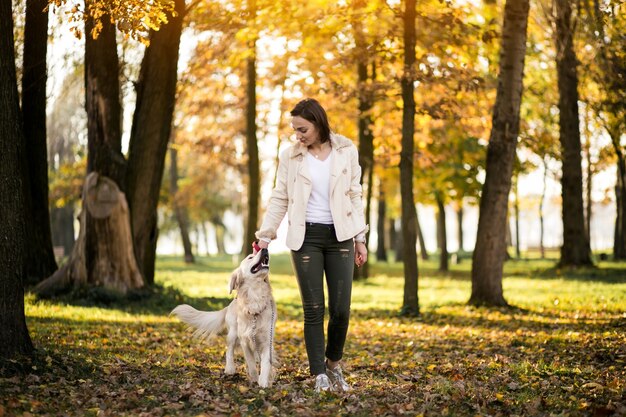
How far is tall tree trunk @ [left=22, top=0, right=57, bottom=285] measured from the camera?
50.1 ft

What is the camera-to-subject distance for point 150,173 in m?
16.0

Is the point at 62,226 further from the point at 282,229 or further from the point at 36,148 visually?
the point at 282,229

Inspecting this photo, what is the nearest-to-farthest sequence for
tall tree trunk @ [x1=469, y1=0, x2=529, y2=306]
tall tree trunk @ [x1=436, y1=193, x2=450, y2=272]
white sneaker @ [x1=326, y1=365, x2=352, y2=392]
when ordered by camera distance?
white sneaker @ [x1=326, y1=365, x2=352, y2=392], tall tree trunk @ [x1=469, y1=0, x2=529, y2=306], tall tree trunk @ [x1=436, y1=193, x2=450, y2=272]

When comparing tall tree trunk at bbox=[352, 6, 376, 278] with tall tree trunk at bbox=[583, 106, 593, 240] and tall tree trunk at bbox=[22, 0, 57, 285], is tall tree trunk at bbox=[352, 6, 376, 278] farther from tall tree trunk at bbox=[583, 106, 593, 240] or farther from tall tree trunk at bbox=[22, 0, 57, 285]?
tall tree trunk at bbox=[583, 106, 593, 240]

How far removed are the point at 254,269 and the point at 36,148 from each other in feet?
34.1

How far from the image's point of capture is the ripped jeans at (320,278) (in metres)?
6.96

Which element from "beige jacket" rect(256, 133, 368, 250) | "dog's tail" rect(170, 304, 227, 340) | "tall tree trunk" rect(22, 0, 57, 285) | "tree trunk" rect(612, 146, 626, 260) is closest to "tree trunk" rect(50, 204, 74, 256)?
"tree trunk" rect(612, 146, 626, 260)

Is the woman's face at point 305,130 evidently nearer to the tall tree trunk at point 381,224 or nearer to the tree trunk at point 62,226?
the tall tree trunk at point 381,224

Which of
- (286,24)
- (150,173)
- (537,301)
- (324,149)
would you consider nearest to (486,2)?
(286,24)

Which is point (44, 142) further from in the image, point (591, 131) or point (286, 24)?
point (591, 131)

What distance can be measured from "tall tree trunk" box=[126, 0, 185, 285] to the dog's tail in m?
7.98

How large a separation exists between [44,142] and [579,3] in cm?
1057

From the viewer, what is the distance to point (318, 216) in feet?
22.9

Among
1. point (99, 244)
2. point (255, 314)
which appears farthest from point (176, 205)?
point (255, 314)
